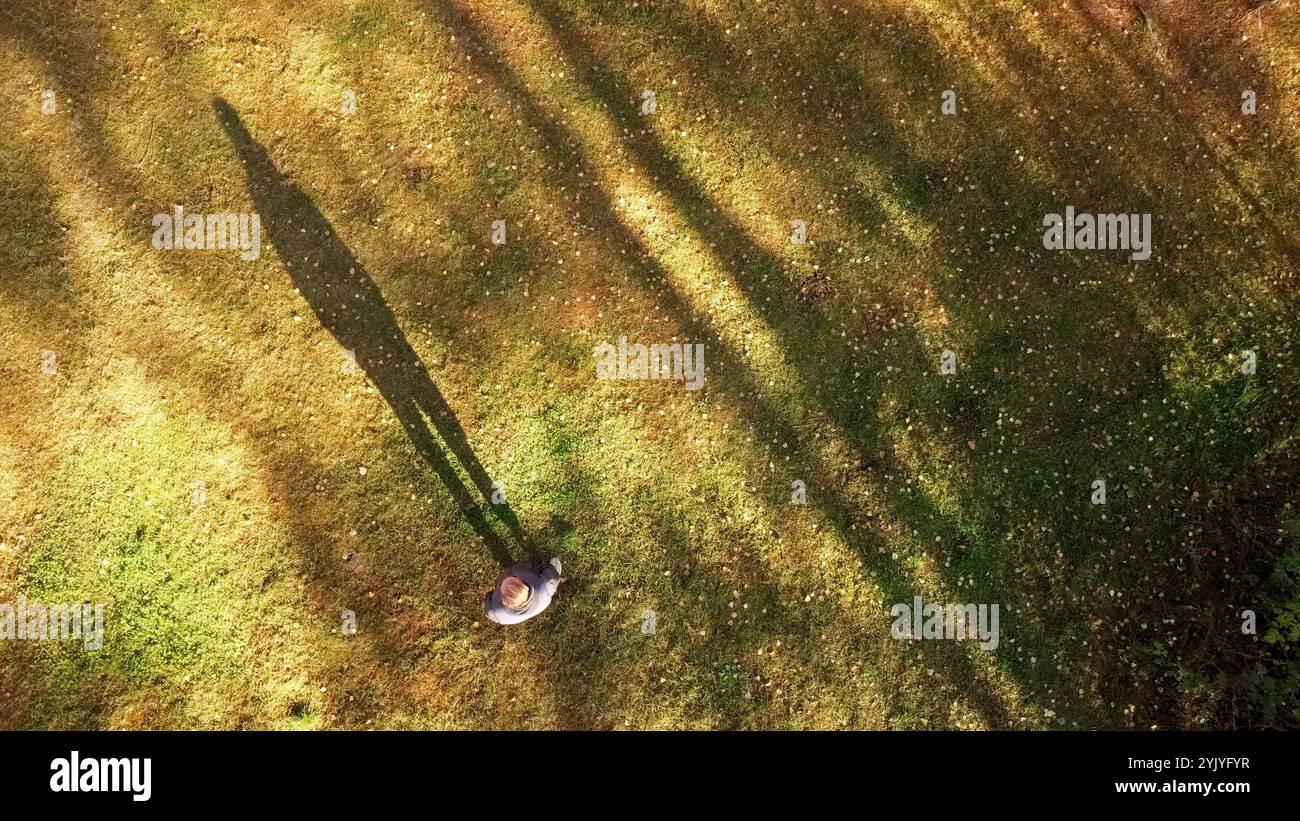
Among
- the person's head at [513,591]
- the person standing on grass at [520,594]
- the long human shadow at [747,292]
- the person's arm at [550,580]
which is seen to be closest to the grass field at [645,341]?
the long human shadow at [747,292]

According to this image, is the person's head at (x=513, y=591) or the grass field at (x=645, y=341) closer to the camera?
the person's head at (x=513, y=591)

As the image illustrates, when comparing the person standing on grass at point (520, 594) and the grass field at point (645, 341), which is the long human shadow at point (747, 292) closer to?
the grass field at point (645, 341)

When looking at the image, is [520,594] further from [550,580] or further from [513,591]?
[550,580]

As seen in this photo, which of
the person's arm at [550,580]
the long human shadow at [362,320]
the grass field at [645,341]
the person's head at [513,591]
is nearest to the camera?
the person's head at [513,591]

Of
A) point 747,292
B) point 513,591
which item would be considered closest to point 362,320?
point 513,591
